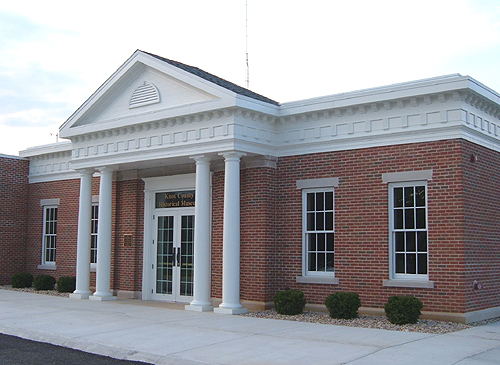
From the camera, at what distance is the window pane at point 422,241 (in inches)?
526

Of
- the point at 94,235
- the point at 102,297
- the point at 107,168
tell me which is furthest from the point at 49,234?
the point at 107,168

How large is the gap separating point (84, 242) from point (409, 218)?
991 centimetres

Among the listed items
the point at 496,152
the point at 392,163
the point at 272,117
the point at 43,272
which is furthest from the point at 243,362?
the point at 43,272

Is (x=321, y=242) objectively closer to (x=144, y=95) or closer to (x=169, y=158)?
(x=169, y=158)

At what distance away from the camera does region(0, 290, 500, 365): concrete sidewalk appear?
358 inches

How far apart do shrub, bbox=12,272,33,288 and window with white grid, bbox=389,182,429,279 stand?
1385 centimetres

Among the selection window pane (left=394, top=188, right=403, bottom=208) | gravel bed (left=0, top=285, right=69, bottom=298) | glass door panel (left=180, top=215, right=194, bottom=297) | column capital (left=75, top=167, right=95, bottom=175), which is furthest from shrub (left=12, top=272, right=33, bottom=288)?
window pane (left=394, top=188, right=403, bottom=208)

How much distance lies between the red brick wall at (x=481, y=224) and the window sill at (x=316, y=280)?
3.15 meters

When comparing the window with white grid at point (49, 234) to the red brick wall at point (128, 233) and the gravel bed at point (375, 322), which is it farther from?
the gravel bed at point (375, 322)

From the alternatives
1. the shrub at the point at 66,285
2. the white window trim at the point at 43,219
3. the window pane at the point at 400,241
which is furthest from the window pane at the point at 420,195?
the white window trim at the point at 43,219

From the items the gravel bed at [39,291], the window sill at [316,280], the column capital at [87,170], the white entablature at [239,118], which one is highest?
the white entablature at [239,118]

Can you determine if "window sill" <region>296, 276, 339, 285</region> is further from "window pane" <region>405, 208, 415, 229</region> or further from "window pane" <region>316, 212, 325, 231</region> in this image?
"window pane" <region>405, 208, 415, 229</region>

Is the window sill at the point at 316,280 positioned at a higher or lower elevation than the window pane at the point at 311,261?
lower

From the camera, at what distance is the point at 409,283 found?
13266 millimetres
